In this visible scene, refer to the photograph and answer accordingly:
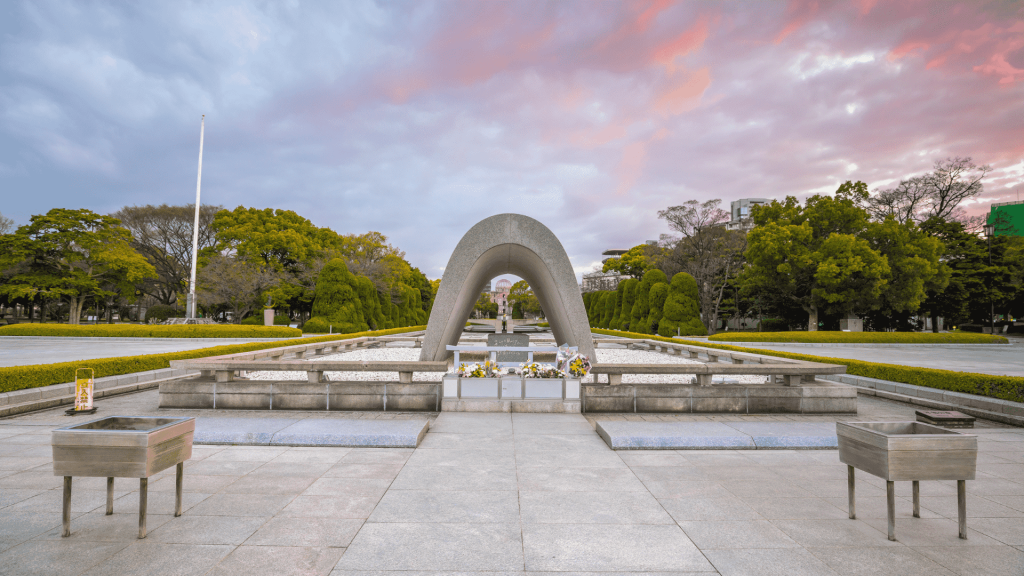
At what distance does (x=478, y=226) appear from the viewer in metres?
11.0

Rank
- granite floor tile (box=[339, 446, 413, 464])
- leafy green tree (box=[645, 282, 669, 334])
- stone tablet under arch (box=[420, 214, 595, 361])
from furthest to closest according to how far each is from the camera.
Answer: leafy green tree (box=[645, 282, 669, 334]) < stone tablet under arch (box=[420, 214, 595, 361]) < granite floor tile (box=[339, 446, 413, 464])

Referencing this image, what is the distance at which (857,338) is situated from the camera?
23016mm

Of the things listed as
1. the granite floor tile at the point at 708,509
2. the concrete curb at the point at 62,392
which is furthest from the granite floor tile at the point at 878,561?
the concrete curb at the point at 62,392

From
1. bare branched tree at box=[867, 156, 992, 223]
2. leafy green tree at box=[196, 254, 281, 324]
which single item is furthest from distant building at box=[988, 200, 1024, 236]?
leafy green tree at box=[196, 254, 281, 324]

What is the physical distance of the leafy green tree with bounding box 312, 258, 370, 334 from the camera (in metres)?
29.2

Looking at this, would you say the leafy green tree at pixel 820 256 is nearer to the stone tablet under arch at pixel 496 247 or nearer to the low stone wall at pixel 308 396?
the stone tablet under arch at pixel 496 247

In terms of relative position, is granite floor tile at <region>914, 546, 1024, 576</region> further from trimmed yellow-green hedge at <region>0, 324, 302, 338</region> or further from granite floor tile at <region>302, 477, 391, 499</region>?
trimmed yellow-green hedge at <region>0, 324, 302, 338</region>

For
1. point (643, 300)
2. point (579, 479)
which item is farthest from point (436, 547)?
point (643, 300)

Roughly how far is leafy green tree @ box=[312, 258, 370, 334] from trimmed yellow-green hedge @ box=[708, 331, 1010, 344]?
21066 millimetres

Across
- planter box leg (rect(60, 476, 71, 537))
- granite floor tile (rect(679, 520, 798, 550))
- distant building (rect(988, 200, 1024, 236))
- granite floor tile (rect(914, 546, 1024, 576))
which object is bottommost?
granite floor tile (rect(679, 520, 798, 550))

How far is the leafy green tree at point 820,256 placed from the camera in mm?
27281

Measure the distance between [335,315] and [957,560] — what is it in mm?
29693

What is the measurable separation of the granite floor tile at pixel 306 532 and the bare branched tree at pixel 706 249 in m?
34.8

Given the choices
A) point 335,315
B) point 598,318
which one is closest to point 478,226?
point 335,315
